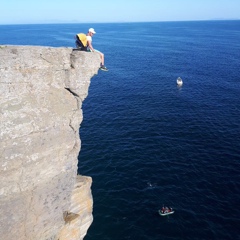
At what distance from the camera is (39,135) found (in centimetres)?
1484

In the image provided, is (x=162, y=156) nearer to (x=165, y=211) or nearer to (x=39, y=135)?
(x=165, y=211)

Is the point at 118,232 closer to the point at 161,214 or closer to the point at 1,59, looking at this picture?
the point at 161,214

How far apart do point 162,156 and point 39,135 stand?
1222 inches

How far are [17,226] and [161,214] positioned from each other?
19626 millimetres

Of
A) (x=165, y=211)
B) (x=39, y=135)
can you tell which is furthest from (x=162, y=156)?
(x=39, y=135)

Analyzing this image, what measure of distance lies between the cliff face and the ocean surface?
1366cm

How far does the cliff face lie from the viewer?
1357 cm

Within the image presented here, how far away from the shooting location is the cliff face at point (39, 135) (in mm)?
13570

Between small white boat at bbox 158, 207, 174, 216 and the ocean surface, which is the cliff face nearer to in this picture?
the ocean surface

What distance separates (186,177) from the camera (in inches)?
1503

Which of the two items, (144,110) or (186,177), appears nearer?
(186,177)

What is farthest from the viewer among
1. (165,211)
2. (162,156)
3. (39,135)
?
(162,156)

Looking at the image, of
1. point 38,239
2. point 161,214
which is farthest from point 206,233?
point 38,239

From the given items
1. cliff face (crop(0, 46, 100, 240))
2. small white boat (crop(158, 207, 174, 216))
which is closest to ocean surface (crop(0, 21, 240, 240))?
small white boat (crop(158, 207, 174, 216))
